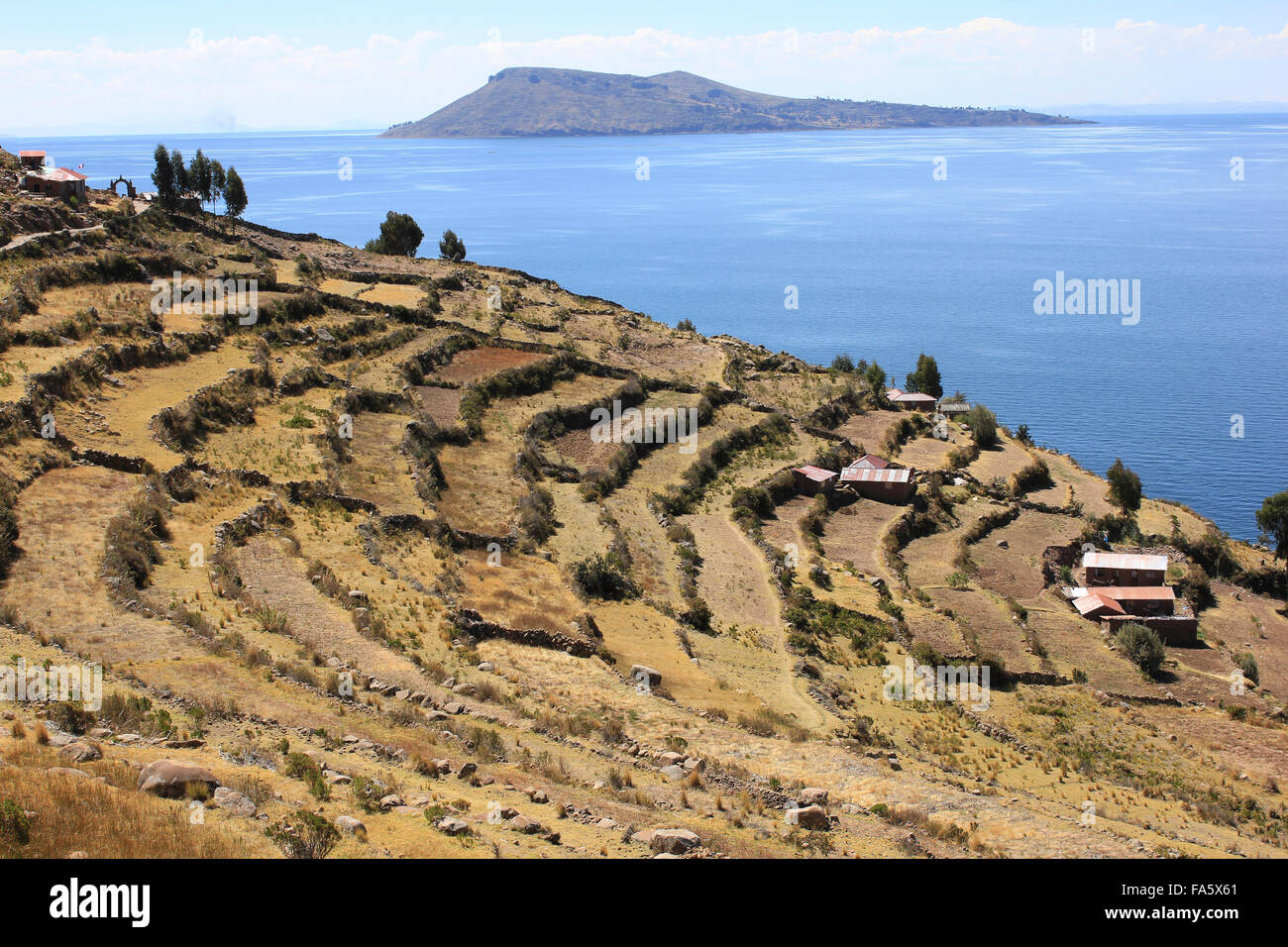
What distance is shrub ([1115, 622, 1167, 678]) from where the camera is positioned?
36062mm

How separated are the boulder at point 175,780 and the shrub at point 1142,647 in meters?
33.7

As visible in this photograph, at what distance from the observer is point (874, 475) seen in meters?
51.2

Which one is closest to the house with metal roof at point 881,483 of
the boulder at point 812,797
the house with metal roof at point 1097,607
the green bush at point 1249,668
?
the house with metal roof at point 1097,607

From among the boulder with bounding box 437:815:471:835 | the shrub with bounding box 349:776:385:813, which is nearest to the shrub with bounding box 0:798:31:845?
the shrub with bounding box 349:776:385:813

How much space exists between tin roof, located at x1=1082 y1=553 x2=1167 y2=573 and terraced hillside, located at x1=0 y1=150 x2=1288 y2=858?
2.19 m

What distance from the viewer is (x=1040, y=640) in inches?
1465

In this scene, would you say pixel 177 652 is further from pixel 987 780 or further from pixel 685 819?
pixel 987 780

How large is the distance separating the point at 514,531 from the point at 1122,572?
27.7 metres

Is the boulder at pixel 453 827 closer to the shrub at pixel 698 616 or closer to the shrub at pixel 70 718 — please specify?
the shrub at pixel 70 718

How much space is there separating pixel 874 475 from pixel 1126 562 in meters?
12.7

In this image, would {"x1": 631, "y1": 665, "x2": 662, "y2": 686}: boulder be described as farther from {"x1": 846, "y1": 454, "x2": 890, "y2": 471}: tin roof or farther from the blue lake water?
the blue lake water
